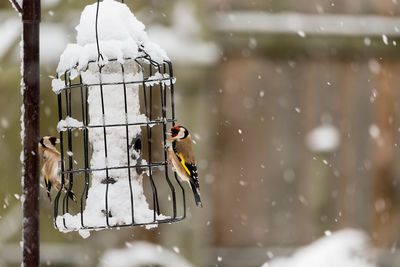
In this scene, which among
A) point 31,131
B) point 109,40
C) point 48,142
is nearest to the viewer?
point 31,131

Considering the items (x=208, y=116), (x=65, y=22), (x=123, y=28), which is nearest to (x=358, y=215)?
(x=208, y=116)

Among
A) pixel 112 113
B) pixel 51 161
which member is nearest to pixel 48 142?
pixel 51 161

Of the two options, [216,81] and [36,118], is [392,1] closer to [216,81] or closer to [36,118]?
[216,81]

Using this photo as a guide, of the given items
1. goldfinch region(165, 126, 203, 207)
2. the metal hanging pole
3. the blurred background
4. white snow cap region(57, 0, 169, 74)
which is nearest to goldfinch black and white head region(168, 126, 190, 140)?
goldfinch region(165, 126, 203, 207)

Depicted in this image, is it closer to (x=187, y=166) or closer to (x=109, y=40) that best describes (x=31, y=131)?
(x=109, y=40)

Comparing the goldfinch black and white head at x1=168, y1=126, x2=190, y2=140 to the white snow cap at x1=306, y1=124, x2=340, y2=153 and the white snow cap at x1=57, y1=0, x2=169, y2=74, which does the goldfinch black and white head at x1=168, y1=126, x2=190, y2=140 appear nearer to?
the white snow cap at x1=57, y1=0, x2=169, y2=74

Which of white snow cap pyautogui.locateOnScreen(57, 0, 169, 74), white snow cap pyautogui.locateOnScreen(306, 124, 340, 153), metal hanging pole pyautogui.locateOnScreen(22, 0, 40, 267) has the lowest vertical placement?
metal hanging pole pyautogui.locateOnScreen(22, 0, 40, 267)

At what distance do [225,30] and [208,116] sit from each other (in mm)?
431

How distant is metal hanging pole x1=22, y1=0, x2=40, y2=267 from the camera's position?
1.93 metres

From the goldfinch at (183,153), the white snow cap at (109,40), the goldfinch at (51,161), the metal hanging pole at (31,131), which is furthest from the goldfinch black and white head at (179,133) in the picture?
the metal hanging pole at (31,131)

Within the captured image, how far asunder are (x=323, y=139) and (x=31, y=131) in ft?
7.24

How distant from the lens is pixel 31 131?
195 centimetres

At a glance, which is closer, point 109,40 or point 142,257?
point 109,40

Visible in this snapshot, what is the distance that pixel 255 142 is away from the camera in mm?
3867
